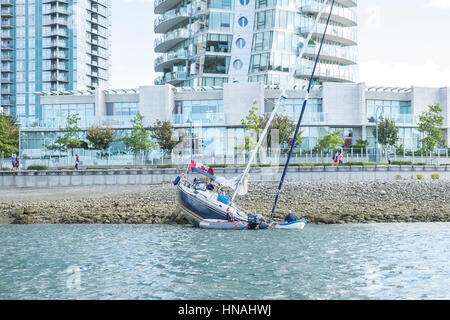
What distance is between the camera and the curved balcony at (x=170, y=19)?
74625 mm

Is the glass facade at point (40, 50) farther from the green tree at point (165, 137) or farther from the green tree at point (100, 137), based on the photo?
the green tree at point (165, 137)

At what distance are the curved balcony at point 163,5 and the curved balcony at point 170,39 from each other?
4252 millimetres

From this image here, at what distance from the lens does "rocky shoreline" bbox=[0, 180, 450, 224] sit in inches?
1148

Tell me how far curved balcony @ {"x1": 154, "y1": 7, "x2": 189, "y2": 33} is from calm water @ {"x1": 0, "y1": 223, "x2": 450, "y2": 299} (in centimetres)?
5379

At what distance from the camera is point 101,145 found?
189ft

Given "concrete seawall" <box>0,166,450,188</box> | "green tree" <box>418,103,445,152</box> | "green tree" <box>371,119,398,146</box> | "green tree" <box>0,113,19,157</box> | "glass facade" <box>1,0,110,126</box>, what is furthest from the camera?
"glass facade" <box>1,0,110,126</box>

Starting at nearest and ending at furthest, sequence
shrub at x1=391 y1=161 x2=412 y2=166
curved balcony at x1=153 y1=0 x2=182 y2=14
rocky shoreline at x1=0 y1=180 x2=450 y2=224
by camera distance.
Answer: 1. rocky shoreline at x1=0 y1=180 x2=450 y2=224
2. shrub at x1=391 y1=161 x2=412 y2=166
3. curved balcony at x1=153 y1=0 x2=182 y2=14

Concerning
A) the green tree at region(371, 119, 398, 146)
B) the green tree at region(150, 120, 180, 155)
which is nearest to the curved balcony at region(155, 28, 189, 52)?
the green tree at region(150, 120, 180, 155)

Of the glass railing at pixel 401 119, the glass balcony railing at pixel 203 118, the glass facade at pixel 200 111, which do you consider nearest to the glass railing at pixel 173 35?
the glass facade at pixel 200 111

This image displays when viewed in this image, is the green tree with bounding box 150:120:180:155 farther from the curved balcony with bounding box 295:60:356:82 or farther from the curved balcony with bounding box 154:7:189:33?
the curved balcony with bounding box 154:7:189:33

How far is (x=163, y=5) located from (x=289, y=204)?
55.2 m

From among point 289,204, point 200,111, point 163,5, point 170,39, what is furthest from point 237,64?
point 289,204

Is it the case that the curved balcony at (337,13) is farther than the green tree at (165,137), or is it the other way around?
the curved balcony at (337,13)
